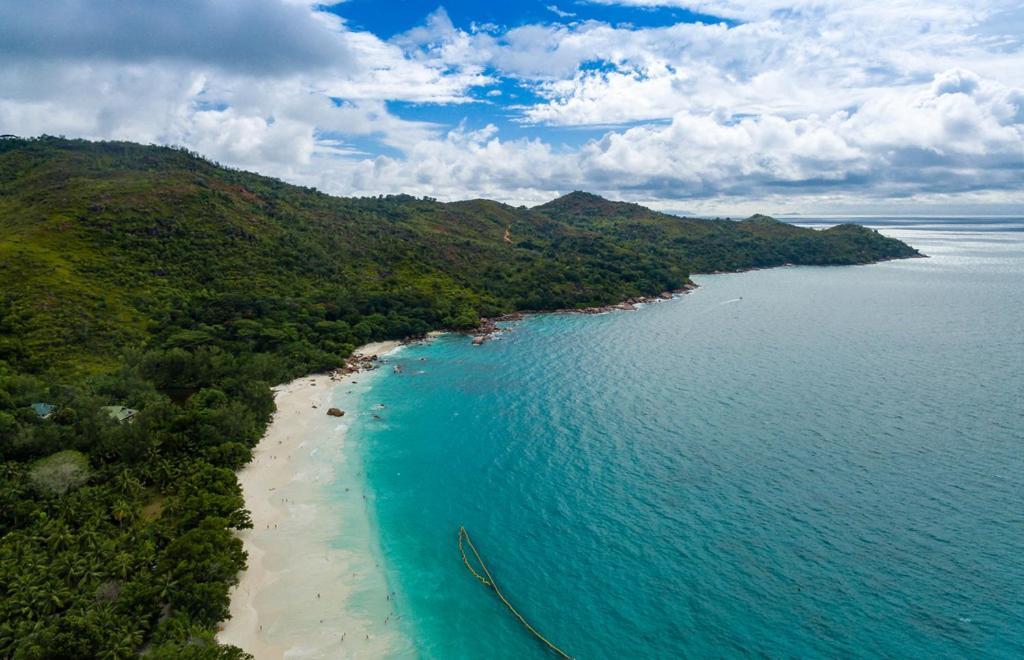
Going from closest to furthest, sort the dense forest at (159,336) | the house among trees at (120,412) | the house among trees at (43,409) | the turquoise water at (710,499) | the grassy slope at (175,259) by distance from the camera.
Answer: the dense forest at (159,336)
the turquoise water at (710,499)
the house among trees at (43,409)
the house among trees at (120,412)
the grassy slope at (175,259)

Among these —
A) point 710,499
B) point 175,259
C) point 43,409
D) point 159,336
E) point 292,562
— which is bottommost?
point 292,562

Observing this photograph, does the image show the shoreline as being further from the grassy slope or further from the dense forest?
the grassy slope

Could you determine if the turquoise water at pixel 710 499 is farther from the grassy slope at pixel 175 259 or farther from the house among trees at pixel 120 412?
the grassy slope at pixel 175 259

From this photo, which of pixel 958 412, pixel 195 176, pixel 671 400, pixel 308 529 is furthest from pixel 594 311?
pixel 195 176

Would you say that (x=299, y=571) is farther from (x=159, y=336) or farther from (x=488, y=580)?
(x=159, y=336)

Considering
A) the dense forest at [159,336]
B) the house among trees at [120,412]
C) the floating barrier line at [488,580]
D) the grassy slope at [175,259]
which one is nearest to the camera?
the floating barrier line at [488,580]

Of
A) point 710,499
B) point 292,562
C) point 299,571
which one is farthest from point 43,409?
point 710,499

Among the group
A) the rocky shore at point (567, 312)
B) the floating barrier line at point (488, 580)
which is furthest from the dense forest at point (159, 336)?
the floating barrier line at point (488, 580)
